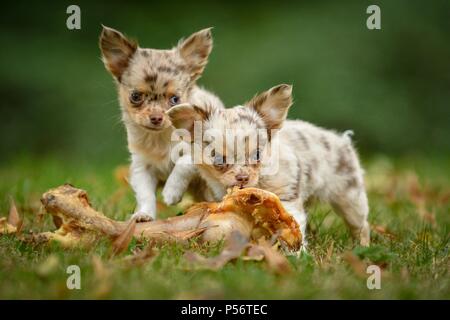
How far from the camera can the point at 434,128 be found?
32.5 ft

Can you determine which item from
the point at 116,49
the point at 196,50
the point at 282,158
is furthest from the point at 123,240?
the point at 196,50

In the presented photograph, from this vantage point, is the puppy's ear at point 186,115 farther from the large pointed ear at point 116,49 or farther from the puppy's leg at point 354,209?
the puppy's leg at point 354,209

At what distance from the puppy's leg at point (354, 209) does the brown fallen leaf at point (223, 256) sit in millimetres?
1655

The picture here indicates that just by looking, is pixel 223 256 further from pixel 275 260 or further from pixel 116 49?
pixel 116 49

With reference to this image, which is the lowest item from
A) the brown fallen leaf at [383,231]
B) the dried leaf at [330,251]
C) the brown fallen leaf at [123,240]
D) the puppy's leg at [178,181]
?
the brown fallen leaf at [383,231]

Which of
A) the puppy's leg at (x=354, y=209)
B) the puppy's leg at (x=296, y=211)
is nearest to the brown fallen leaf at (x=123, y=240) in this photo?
the puppy's leg at (x=296, y=211)

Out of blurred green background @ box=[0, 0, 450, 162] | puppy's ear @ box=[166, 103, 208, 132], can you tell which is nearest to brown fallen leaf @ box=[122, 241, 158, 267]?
puppy's ear @ box=[166, 103, 208, 132]

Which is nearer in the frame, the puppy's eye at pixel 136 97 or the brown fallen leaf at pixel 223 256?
the brown fallen leaf at pixel 223 256

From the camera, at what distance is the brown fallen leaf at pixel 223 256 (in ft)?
11.3

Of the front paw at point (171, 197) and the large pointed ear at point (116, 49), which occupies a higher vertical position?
the large pointed ear at point (116, 49)

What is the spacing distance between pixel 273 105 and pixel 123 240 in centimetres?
136

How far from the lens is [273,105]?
4488 mm
